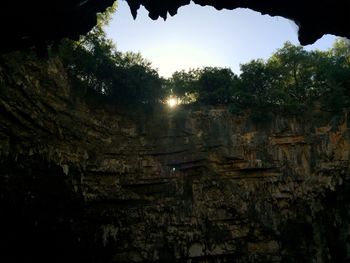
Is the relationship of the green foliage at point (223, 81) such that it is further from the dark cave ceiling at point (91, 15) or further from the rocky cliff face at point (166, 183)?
the dark cave ceiling at point (91, 15)

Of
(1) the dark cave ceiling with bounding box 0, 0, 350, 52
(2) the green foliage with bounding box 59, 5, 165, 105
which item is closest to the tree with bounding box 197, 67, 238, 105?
(2) the green foliage with bounding box 59, 5, 165, 105

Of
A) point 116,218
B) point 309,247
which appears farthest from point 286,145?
point 116,218

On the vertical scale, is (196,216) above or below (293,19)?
below

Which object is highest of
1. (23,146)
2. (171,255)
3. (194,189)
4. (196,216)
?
(23,146)

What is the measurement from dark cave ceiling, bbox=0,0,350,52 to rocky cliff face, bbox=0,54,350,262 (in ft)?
37.2

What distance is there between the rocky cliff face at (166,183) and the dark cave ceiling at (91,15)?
11328 mm

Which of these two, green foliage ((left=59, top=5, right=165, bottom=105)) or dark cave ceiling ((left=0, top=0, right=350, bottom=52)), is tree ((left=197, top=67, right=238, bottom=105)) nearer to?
green foliage ((left=59, top=5, right=165, bottom=105))

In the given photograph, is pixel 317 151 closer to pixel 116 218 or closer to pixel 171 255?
pixel 171 255

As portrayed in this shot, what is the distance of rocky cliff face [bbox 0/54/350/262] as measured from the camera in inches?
629

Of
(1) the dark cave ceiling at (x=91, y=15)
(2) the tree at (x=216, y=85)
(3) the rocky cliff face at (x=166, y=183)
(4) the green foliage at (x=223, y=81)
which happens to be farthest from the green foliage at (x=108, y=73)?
(1) the dark cave ceiling at (x=91, y=15)

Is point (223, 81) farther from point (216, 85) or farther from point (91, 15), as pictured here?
point (91, 15)

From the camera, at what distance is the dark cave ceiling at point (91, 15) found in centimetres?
422

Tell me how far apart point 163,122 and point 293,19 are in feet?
57.1

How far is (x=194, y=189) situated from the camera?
2047 cm
